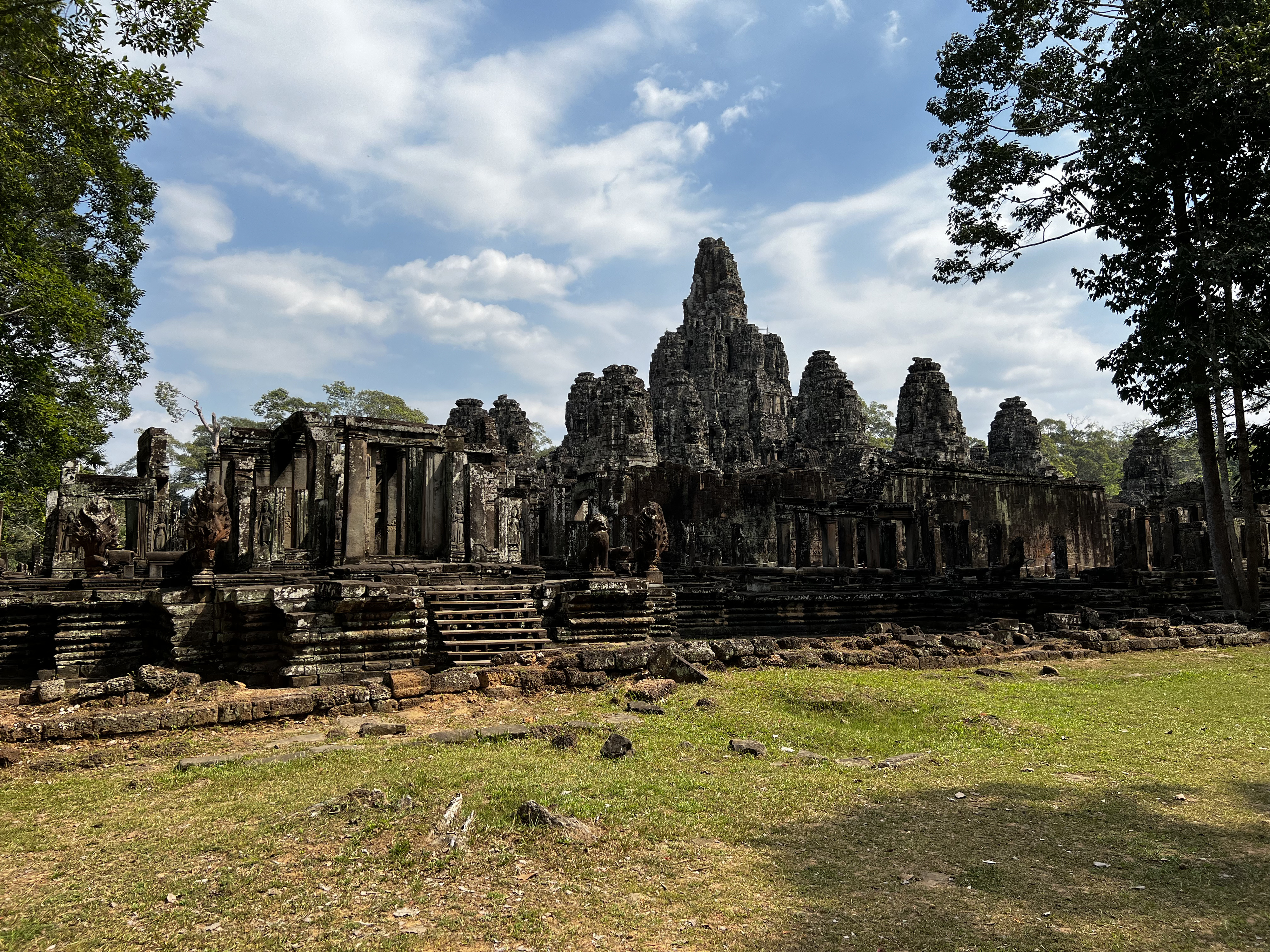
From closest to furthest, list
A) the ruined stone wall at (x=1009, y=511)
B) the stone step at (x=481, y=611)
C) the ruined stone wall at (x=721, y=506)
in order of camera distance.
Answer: the stone step at (x=481, y=611)
the ruined stone wall at (x=721, y=506)
the ruined stone wall at (x=1009, y=511)

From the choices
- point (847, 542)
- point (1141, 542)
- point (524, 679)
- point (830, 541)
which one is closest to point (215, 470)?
point (524, 679)

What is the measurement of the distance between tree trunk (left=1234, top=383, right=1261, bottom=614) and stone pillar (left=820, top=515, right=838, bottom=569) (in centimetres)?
968

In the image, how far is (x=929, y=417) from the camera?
1416 inches

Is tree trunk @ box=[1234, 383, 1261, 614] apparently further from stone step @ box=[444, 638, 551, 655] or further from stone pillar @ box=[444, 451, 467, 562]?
stone pillar @ box=[444, 451, 467, 562]

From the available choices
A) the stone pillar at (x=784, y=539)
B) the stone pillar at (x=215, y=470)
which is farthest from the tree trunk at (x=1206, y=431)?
the stone pillar at (x=215, y=470)

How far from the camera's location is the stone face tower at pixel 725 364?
46.8 m

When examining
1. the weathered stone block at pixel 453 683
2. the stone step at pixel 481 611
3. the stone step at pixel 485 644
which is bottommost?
the weathered stone block at pixel 453 683

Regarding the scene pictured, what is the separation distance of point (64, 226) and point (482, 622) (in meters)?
18.0

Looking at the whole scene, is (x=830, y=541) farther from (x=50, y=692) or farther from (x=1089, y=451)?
(x=1089, y=451)

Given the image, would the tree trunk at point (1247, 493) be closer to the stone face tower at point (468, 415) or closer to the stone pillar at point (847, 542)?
the stone pillar at point (847, 542)

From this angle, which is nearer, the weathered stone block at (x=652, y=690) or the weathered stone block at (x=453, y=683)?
the weathered stone block at (x=652, y=690)

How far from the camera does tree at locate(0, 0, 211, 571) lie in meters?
10.1

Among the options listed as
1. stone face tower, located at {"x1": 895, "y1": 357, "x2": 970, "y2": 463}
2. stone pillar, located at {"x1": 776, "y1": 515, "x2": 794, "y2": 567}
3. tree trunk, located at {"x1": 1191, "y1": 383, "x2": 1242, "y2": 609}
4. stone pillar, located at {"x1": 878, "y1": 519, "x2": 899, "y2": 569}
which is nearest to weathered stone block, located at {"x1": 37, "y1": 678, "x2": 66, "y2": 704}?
stone pillar, located at {"x1": 776, "y1": 515, "x2": 794, "y2": 567}

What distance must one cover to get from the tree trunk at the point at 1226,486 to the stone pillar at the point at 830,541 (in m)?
9.38
